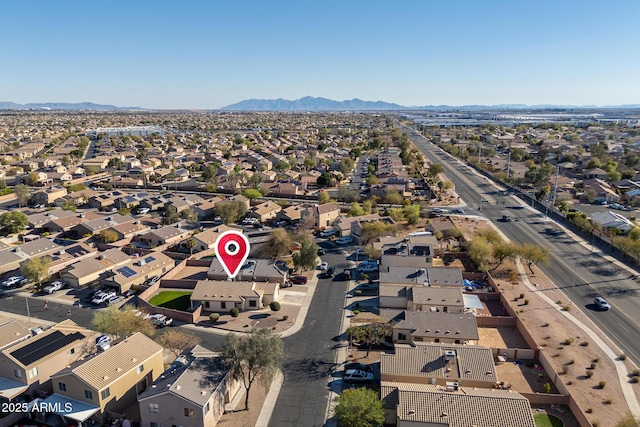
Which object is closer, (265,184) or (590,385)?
(590,385)

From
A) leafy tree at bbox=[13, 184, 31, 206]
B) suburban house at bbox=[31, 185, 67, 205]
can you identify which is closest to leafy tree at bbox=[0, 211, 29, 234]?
leafy tree at bbox=[13, 184, 31, 206]

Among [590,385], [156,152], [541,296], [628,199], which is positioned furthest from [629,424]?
[156,152]

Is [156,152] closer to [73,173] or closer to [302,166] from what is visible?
[73,173]

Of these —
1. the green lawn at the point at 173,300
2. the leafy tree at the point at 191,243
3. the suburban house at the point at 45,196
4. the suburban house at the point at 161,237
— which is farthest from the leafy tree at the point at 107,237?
the suburban house at the point at 45,196

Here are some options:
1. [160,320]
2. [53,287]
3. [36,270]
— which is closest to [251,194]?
[53,287]

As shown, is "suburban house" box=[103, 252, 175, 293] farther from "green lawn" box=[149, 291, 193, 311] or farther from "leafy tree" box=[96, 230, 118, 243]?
"leafy tree" box=[96, 230, 118, 243]

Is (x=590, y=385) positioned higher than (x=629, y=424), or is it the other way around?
(x=629, y=424)
